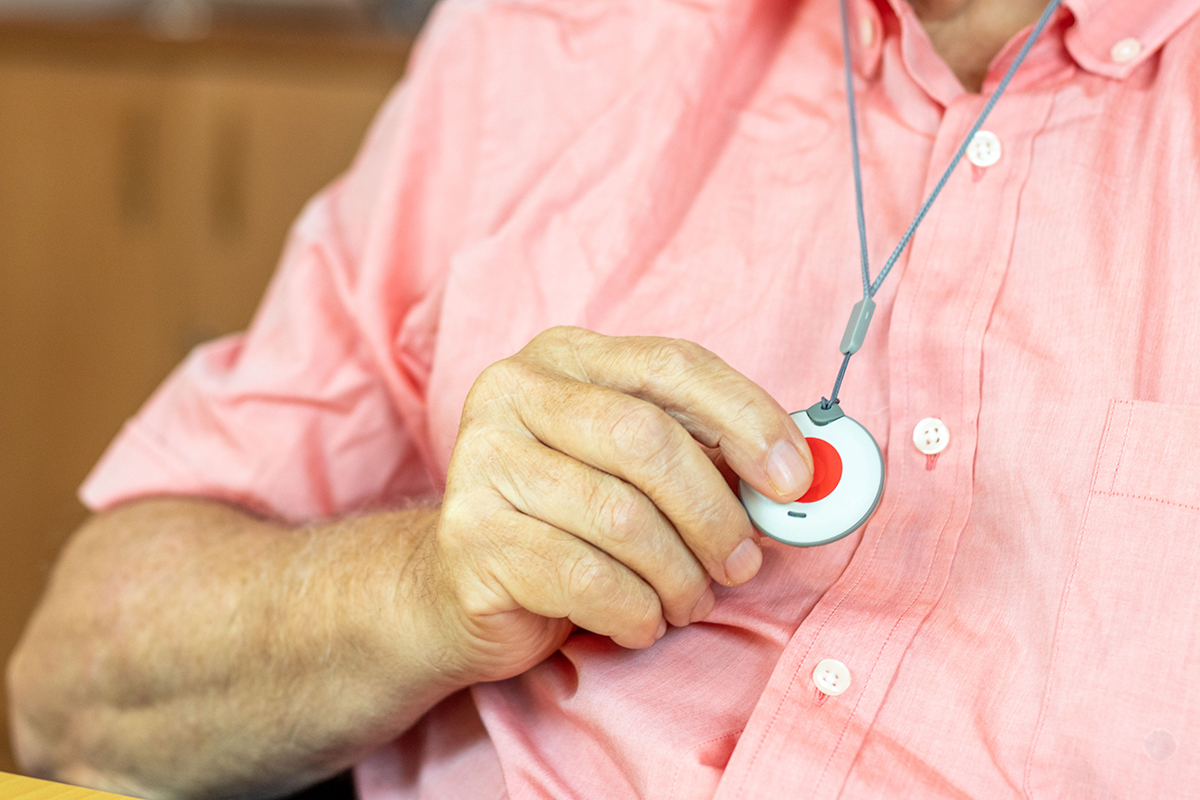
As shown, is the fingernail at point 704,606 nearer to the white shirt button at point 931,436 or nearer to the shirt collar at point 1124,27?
the white shirt button at point 931,436

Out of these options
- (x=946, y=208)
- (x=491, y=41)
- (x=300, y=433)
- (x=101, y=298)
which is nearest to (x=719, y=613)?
(x=946, y=208)

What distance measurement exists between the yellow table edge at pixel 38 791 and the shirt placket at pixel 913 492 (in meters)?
0.39

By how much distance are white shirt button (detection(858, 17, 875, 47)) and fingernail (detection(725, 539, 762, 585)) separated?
1.65ft

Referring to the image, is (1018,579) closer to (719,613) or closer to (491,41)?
(719,613)

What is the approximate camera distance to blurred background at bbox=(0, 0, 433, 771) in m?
1.83

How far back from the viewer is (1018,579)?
2.16ft

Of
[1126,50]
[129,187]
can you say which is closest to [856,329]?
[1126,50]

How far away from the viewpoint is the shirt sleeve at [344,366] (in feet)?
3.32

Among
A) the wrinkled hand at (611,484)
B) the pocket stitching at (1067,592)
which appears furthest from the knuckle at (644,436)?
the pocket stitching at (1067,592)

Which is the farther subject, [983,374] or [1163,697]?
[983,374]

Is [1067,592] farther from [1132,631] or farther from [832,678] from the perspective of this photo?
[832,678]

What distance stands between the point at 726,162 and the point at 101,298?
1509mm

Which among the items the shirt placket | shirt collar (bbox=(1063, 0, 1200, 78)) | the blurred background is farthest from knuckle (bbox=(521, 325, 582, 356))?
the blurred background

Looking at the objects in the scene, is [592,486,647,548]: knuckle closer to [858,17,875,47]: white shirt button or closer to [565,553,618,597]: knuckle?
[565,553,618,597]: knuckle
